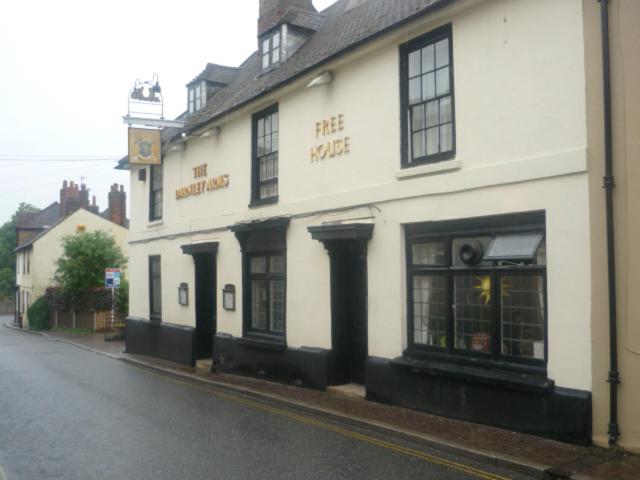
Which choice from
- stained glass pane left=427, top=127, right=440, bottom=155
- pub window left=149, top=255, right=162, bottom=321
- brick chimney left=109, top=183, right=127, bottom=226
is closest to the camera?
stained glass pane left=427, top=127, right=440, bottom=155

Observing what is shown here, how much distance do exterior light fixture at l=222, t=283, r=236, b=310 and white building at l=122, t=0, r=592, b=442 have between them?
71 millimetres

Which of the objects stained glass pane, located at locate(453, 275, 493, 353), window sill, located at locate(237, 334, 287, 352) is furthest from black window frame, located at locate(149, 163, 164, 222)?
stained glass pane, located at locate(453, 275, 493, 353)

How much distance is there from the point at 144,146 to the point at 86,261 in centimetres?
2006

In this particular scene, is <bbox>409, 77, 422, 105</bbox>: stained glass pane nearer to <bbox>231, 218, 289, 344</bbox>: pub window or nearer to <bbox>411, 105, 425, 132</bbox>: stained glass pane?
<bbox>411, 105, 425, 132</bbox>: stained glass pane

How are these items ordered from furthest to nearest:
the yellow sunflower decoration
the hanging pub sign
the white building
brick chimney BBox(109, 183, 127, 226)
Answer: brick chimney BBox(109, 183, 127, 226) → the hanging pub sign → the yellow sunflower decoration → the white building

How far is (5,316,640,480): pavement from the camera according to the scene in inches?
254

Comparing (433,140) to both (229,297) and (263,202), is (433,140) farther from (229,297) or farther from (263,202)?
(229,297)

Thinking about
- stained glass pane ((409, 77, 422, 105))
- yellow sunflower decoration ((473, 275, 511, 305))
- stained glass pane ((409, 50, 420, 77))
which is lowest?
yellow sunflower decoration ((473, 275, 511, 305))

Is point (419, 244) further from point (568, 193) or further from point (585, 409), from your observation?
point (585, 409)

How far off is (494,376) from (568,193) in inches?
98.9

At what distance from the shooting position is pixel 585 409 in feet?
23.3

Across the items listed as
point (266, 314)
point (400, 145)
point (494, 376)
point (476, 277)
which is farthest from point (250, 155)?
point (494, 376)

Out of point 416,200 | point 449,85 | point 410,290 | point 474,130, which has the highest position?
point 449,85

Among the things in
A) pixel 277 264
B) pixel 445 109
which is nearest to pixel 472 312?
pixel 445 109
